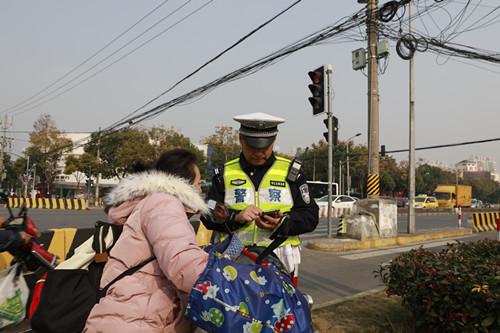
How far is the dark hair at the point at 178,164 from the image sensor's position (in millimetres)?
1650

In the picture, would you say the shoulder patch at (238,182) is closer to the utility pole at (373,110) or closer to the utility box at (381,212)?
the utility box at (381,212)

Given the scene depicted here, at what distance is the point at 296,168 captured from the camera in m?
2.47

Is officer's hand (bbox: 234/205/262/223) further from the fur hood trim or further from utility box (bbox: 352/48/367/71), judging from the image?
utility box (bbox: 352/48/367/71)

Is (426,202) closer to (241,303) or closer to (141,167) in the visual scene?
(141,167)

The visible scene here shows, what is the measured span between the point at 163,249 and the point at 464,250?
3.89m

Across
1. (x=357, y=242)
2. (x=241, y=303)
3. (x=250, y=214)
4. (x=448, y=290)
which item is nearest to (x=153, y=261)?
(x=241, y=303)

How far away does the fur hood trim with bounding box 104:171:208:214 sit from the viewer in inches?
57.9

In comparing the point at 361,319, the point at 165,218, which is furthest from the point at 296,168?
the point at 361,319

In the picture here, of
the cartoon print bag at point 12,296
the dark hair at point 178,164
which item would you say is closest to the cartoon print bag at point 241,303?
the dark hair at point 178,164

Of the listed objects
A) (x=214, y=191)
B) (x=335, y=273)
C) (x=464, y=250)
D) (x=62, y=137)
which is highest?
(x=62, y=137)

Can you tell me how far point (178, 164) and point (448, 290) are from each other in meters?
2.37

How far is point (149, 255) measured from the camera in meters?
1.40

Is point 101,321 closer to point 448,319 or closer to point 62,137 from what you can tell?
point 448,319

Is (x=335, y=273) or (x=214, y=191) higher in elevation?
(x=214, y=191)
